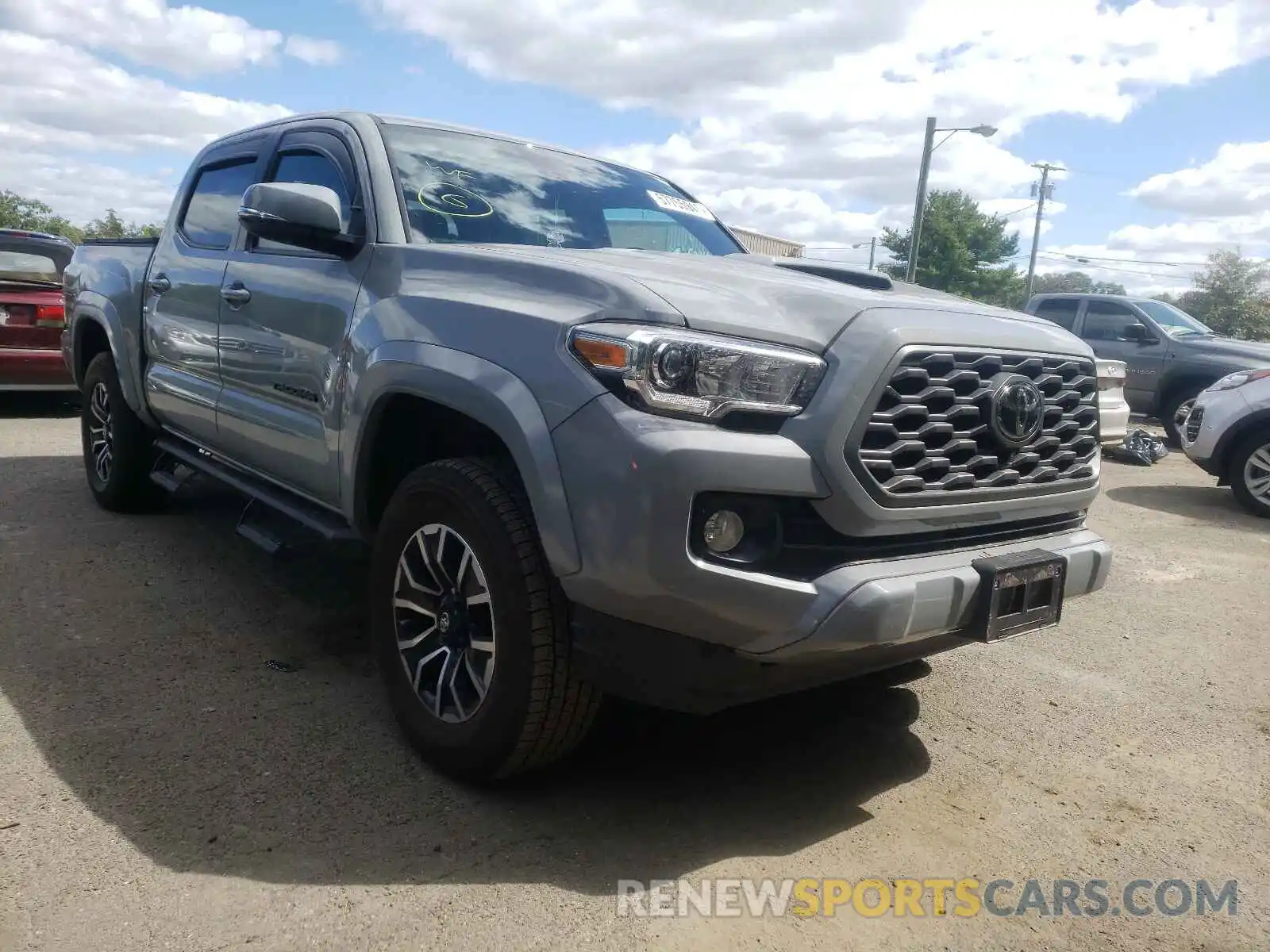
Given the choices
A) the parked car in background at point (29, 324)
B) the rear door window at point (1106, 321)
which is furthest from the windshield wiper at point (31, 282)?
the rear door window at point (1106, 321)

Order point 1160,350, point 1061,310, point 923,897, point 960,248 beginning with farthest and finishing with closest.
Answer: point 960,248
point 1061,310
point 1160,350
point 923,897

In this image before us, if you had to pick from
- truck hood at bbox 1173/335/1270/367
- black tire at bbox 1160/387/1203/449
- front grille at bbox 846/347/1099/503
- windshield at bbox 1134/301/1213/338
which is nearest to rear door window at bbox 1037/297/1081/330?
windshield at bbox 1134/301/1213/338

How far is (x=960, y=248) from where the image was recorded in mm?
56500

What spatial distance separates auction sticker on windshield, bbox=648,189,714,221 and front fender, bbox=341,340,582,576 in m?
1.64

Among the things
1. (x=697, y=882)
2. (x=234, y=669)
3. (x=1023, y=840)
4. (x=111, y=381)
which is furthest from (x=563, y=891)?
(x=111, y=381)

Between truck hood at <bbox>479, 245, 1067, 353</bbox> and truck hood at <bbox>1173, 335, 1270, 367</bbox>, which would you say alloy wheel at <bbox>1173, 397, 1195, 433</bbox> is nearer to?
truck hood at <bbox>1173, 335, 1270, 367</bbox>

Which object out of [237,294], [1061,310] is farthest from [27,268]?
[1061,310]

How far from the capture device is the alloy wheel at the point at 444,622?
2736 millimetres

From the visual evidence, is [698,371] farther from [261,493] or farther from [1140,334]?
[1140,334]

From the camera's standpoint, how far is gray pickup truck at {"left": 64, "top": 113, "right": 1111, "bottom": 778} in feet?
7.50

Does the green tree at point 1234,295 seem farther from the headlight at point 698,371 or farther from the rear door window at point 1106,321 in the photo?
the headlight at point 698,371

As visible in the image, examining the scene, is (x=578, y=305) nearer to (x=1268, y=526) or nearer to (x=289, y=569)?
(x=289, y=569)

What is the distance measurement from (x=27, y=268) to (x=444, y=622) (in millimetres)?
8088

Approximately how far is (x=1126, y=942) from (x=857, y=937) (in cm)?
64
